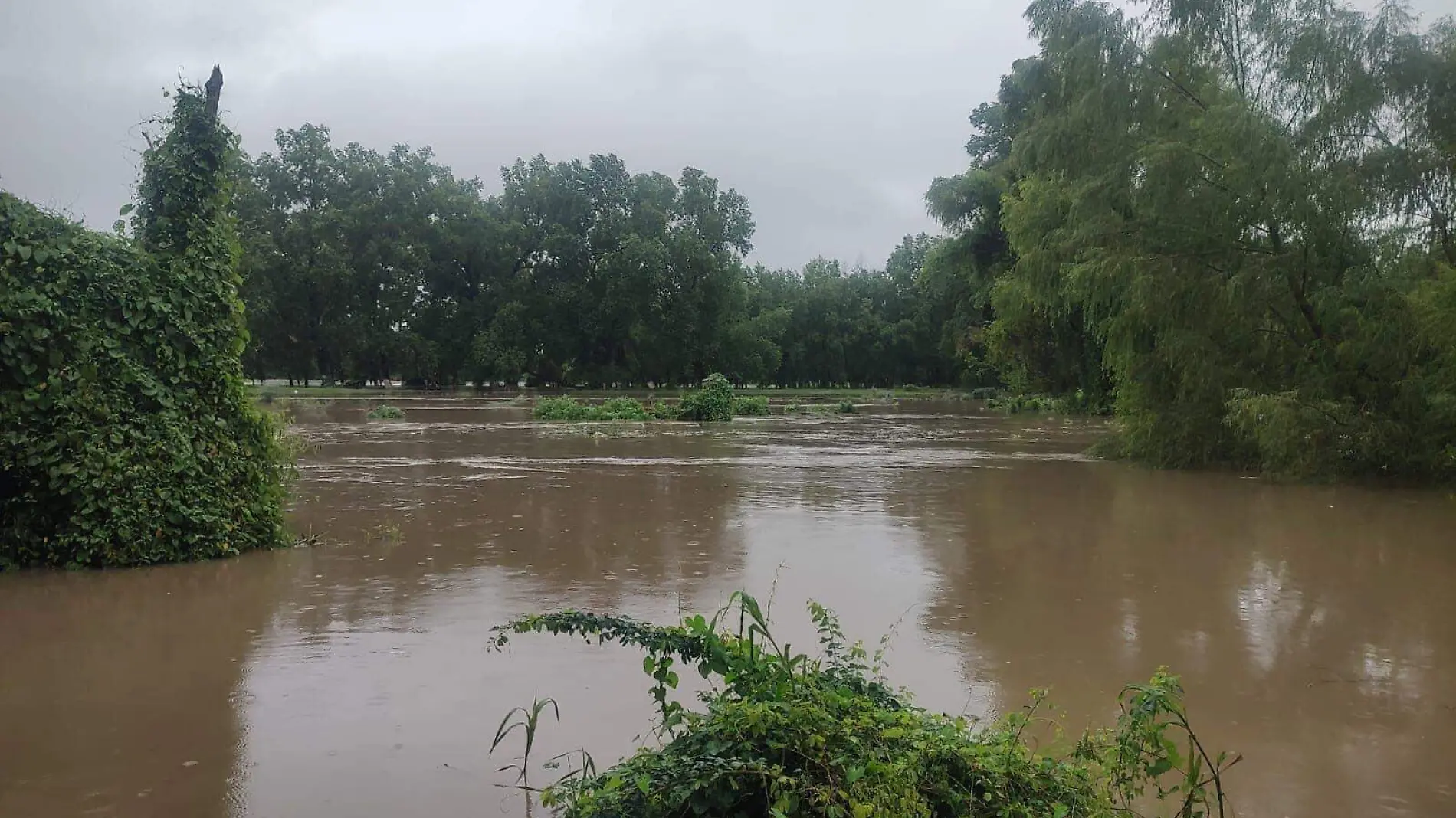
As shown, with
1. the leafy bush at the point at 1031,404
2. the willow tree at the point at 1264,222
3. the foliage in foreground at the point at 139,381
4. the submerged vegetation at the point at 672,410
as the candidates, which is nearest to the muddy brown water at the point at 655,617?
the foliage in foreground at the point at 139,381

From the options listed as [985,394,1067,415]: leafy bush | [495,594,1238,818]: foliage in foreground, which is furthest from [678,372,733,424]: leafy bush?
[495,594,1238,818]: foliage in foreground

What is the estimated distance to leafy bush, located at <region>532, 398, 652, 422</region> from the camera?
32.0 m

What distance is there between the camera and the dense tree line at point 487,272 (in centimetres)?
5716

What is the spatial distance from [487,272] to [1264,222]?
177ft

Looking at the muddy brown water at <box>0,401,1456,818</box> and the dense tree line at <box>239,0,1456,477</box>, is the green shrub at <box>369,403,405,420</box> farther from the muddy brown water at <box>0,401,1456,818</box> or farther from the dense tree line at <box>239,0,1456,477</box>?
the dense tree line at <box>239,0,1456,477</box>

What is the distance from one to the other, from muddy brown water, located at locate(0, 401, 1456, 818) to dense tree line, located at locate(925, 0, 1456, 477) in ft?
6.74

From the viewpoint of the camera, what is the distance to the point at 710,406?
107 feet

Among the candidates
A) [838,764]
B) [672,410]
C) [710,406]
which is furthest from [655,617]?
[672,410]

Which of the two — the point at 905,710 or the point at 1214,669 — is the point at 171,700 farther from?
the point at 1214,669

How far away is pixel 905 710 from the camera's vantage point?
3.34 m

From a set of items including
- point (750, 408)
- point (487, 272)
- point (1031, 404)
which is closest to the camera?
point (750, 408)

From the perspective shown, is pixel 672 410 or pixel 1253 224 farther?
pixel 672 410

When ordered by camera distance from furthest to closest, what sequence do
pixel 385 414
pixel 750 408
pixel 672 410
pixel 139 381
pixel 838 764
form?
pixel 750 408
pixel 672 410
pixel 385 414
pixel 139 381
pixel 838 764

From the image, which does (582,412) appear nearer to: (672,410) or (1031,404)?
(672,410)
